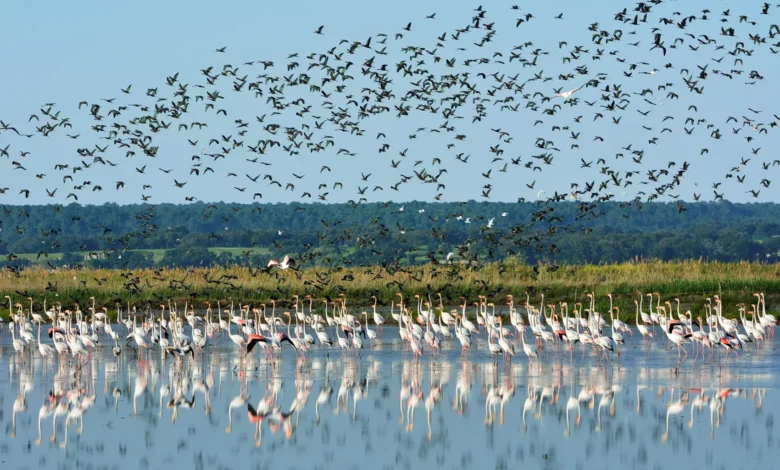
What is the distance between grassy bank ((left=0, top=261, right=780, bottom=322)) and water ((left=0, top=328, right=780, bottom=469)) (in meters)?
17.9

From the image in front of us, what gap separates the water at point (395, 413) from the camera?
64.6 feet

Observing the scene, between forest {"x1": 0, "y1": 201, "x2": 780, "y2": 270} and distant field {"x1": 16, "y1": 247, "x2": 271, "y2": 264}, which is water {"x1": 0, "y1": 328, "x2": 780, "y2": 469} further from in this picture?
distant field {"x1": 16, "y1": 247, "x2": 271, "y2": 264}

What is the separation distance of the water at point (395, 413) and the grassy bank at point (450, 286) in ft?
58.8

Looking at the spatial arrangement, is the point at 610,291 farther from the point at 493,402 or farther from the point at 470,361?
the point at 493,402

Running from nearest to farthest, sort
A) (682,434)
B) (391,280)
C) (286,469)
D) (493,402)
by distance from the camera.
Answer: (286,469) → (682,434) → (493,402) → (391,280)

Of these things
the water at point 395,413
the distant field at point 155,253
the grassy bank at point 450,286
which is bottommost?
the water at point 395,413

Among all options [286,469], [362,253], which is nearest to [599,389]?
[286,469]

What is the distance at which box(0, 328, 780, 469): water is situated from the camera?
19688 mm

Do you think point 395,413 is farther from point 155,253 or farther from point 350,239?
point 155,253

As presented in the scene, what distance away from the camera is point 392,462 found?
19.4 meters

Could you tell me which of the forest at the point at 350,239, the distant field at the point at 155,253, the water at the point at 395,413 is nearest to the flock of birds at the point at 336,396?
the water at the point at 395,413

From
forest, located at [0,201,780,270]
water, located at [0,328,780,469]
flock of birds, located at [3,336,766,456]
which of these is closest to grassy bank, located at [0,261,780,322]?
forest, located at [0,201,780,270]

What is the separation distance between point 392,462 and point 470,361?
12.8 metres

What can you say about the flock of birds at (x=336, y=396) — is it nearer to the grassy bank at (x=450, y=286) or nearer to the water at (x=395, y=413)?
the water at (x=395, y=413)
